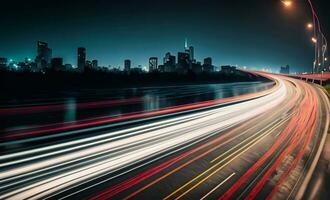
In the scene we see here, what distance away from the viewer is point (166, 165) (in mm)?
11062

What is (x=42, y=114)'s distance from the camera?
21469mm

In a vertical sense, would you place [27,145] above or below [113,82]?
below

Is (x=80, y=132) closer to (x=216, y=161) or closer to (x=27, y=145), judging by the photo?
(x=27, y=145)

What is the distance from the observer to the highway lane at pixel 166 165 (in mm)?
8445

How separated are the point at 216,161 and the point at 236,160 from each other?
1.03m

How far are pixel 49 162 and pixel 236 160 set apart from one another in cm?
798

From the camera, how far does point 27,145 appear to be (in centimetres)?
1230

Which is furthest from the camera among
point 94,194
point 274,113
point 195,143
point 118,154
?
point 274,113

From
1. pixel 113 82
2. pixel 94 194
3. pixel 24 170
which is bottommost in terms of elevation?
pixel 94 194

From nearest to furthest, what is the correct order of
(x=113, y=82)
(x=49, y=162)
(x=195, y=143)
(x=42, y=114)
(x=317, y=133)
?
(x=49, y=162)
(x=195, y=143)
(x=317, y=133)
(x=42, y=114)
(x=113, y=82)

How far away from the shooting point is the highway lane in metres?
8.45

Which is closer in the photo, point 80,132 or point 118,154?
point 118,154

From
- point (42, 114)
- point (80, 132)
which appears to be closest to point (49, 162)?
point (80, 132)

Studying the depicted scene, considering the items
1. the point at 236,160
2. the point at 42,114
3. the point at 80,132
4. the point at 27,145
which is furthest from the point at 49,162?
the point at 42,114
